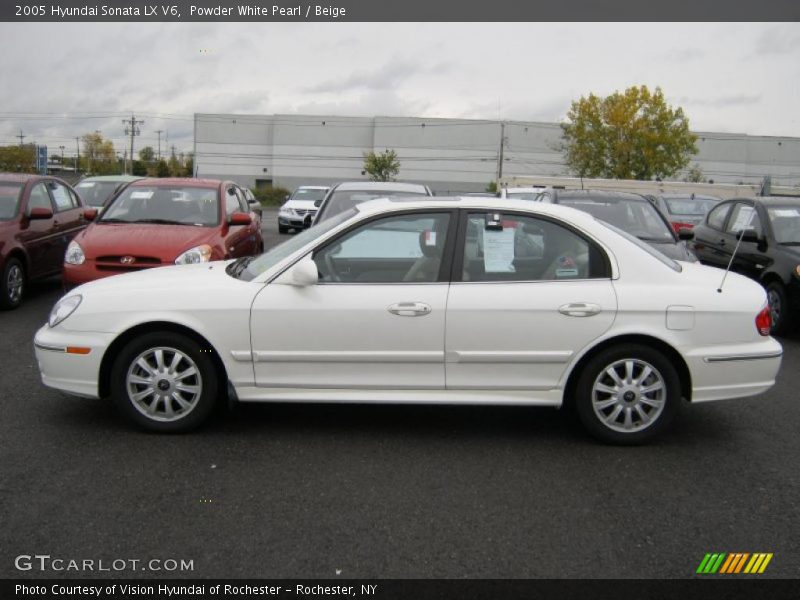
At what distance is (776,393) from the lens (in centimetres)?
611

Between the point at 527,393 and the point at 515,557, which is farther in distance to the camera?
the point at 527,393

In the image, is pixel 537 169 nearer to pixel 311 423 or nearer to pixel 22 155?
pixel 22 155

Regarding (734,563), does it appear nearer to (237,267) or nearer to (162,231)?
(237,267)

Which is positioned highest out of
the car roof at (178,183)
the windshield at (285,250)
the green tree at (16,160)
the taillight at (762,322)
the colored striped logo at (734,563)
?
the green tree at (16,160)

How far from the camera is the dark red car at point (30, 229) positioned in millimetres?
8789

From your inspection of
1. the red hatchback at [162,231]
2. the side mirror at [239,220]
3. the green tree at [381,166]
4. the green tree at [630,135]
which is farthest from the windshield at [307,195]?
the green tree at [381,166]

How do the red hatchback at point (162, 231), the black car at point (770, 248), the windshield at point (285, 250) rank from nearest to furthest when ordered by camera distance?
the windshield at point (285, 250) → the red hatchback at point (162, 231) → the black car at point (770, 248)

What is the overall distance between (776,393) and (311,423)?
12.5 ft

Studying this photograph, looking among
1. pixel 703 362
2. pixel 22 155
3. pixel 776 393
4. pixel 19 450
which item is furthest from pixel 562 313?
pixel 22 155

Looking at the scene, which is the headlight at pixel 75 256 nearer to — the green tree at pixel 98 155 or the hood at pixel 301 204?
the hood at pixel 301 204

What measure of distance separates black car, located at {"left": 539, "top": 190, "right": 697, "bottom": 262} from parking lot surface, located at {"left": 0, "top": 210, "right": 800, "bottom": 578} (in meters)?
3.77

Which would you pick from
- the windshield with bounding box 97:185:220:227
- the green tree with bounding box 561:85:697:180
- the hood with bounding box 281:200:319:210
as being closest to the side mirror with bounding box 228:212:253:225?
the windshield with bounding box 97:185:220:227
